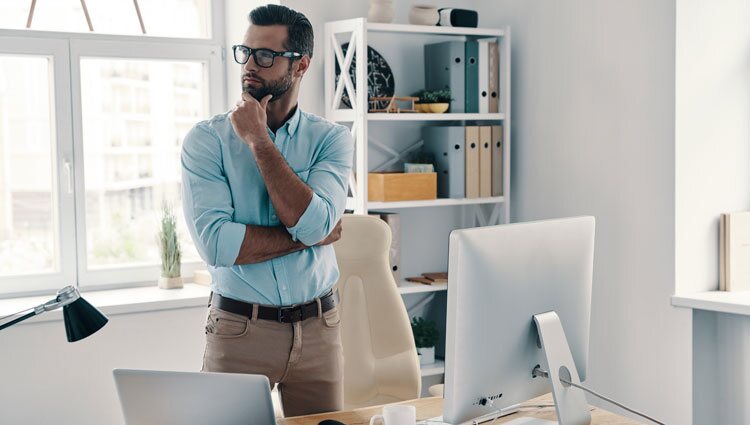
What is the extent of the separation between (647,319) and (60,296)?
2.34 m

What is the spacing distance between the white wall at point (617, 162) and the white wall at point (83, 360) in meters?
1.56

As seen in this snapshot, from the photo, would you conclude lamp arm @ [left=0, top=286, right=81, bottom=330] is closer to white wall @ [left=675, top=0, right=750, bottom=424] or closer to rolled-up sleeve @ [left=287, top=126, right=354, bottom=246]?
rolled-up sleeve @ [left=287, top=126, right=354, bottom=246]

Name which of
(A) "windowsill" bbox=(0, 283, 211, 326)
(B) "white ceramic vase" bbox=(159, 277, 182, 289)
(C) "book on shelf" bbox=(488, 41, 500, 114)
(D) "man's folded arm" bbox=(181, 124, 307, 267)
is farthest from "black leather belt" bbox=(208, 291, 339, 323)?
(C) "book on shelf" bbox=(488, 41, 500, 114)

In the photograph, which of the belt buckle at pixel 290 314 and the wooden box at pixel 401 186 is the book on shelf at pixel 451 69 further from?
the belt buckle at pixel 290 314

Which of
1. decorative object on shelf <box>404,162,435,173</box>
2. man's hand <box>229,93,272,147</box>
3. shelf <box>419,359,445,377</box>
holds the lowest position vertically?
shelf <box>419,359,445,377</box>

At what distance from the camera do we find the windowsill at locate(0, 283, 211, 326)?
3.22m

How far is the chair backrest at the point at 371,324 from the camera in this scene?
2832 mm

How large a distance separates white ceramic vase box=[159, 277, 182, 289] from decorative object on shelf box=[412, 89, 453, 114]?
1.20 metres

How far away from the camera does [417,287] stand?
3.64 meters

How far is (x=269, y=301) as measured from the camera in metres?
2.24

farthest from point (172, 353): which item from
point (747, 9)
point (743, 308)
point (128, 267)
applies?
point (747, 9)

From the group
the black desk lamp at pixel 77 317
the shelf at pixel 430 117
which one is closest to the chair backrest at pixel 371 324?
the shelf at pixel 430 117

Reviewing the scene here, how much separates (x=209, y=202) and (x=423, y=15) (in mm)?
1705

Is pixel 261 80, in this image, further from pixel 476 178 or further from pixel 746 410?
pixel 746 410
